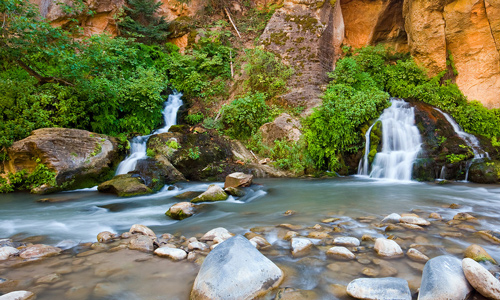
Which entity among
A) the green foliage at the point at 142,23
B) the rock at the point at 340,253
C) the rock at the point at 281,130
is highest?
the green foliage at the point at 142,23

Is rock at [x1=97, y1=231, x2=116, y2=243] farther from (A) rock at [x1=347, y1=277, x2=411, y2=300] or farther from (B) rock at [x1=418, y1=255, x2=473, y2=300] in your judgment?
(B) rock at [x1=418, y1=255, x2=473, y2=300]

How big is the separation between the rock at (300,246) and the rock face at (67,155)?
6819 mm

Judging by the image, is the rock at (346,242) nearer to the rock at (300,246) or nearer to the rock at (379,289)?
the rock at (300,246)

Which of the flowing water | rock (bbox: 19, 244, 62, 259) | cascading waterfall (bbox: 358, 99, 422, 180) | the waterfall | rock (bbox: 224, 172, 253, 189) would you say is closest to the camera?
the flowing water

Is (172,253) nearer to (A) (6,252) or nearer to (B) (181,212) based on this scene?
(A) (6,252)

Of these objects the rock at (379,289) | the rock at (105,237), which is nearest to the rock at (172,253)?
→ the rock at (105,237)

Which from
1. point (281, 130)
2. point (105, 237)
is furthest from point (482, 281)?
point (281, 130)

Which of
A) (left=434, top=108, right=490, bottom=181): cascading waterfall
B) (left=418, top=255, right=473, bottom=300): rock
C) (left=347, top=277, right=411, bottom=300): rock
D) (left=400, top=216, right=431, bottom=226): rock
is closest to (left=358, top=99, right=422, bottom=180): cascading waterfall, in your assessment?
(left=434, top=108, right=490, bottom=181): cascading waterfall

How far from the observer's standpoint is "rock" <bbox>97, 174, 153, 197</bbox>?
6671mm

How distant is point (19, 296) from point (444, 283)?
312 centimetres

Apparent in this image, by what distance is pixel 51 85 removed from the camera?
28.0 ft

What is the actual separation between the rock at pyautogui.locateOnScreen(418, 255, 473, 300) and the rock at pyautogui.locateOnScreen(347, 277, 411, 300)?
0.11 meters

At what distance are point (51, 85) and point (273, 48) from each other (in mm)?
9460

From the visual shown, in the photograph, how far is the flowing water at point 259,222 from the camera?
2.37 meters
